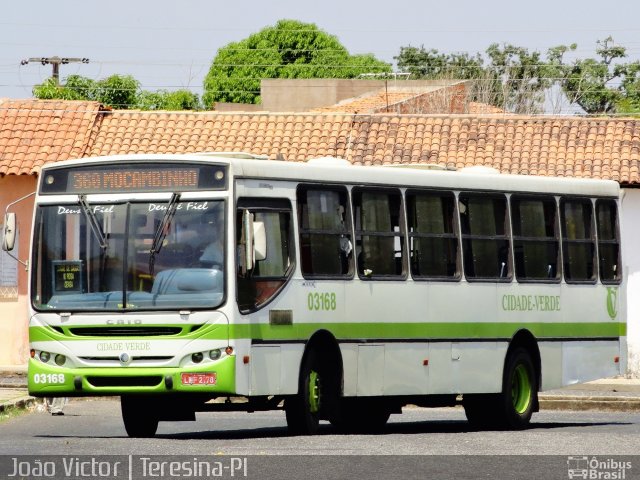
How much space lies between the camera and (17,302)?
3662 centimetres

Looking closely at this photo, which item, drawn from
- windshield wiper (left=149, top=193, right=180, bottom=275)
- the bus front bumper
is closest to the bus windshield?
windshield wiper (left=149, top=193, right=180, bottom=275)

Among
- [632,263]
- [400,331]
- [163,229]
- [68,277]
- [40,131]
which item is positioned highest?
[40,131]

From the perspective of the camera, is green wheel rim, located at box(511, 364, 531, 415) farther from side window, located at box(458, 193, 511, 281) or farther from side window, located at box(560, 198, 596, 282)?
side window, located at box(560, 198, 596, 282)

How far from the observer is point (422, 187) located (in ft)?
63.8

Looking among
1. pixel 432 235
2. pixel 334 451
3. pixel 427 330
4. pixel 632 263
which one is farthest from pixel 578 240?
pixel 632 263

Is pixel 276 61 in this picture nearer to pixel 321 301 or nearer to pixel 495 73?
pixel 495 73

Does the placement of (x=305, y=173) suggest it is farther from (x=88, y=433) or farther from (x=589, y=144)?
(x=589, y=144)

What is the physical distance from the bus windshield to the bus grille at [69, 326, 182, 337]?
19 cm

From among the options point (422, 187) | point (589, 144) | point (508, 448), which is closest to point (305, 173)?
point (422, 187)

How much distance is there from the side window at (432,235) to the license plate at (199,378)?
11.5ft

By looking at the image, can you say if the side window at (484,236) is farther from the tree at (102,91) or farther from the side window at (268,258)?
the tree at (102,91)

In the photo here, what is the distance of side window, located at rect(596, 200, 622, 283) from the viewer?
22156 millimetres

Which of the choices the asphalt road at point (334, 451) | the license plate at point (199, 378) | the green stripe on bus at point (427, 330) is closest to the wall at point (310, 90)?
the green stripe on bus at point (427, 330)

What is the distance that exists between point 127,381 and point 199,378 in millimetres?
736
